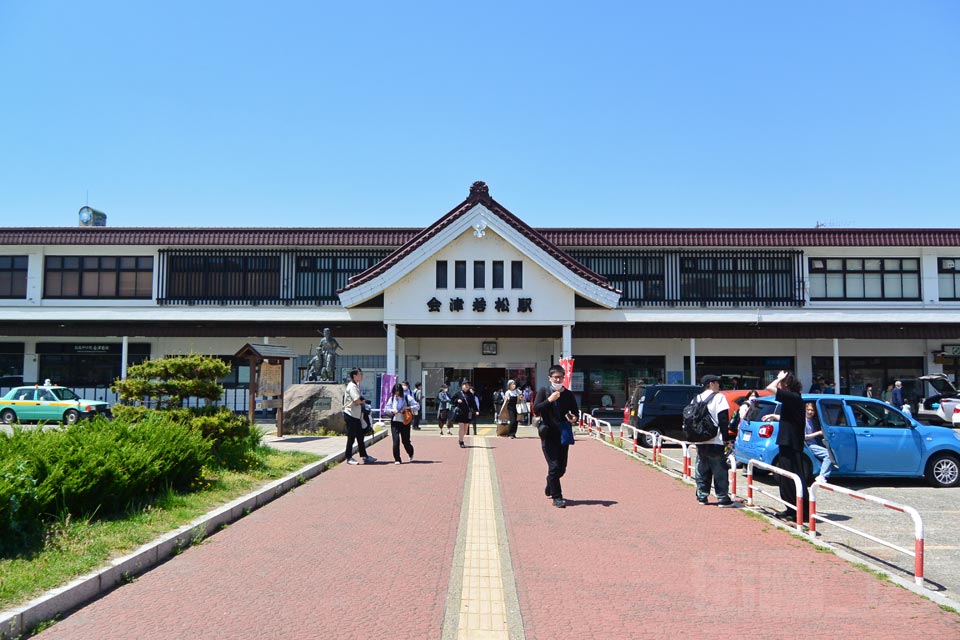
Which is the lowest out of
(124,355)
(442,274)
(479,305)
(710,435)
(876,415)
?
(710,435)

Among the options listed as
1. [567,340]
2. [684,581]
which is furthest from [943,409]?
[684,581]

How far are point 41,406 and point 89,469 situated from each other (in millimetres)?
19486

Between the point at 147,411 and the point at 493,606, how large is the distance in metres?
8.14

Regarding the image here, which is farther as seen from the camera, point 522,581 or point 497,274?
point 497,274

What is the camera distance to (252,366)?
1884cm

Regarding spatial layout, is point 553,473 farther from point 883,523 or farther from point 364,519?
point 883,523

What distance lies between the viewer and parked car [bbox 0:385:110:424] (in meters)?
24.2

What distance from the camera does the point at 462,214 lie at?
85.1 feet

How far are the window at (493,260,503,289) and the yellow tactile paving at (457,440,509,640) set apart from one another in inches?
647

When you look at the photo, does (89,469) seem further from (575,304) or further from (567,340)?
(575,304)

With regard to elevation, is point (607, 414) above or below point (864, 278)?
below

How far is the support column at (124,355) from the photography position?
26.8 meters

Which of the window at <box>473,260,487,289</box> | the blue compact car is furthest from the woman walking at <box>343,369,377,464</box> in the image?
the window at <box>473,260,487,289</box>

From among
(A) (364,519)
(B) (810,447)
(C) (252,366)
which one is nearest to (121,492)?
(A) (364,519)
